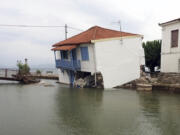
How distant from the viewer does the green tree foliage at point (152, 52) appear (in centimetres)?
2012

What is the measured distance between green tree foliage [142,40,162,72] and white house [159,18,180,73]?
240cm

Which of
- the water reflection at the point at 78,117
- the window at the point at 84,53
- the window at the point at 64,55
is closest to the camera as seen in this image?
the water reflection at the point at 78,117

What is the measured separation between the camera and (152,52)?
20.5m

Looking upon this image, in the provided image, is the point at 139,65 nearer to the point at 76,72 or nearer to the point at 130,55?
the point at 130,55

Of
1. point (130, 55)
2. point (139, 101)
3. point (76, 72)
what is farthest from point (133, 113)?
point (76, 72)

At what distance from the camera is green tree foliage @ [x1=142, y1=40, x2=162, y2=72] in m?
20.1

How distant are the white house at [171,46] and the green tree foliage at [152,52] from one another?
7.88ft

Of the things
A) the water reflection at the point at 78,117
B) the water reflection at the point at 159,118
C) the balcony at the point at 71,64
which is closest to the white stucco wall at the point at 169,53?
the water reflection at the point at 159,118

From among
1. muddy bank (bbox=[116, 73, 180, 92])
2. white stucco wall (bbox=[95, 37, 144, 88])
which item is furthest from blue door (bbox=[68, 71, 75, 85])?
muddy bank (bbox=[116, 73, 180, 92])

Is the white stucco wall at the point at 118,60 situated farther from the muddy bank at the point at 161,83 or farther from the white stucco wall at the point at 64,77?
the white stucco wall at the point at 64,77

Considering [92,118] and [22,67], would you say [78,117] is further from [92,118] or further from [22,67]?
[22,67]

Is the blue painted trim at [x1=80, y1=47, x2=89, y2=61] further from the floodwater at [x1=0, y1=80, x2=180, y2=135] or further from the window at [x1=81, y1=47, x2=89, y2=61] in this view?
the floodwater at [x1=0, y1=80, x2=180, y2=135]

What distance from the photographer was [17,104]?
1145 centimetres

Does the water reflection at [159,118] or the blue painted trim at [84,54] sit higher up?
the blue painted trim at [84,54]
